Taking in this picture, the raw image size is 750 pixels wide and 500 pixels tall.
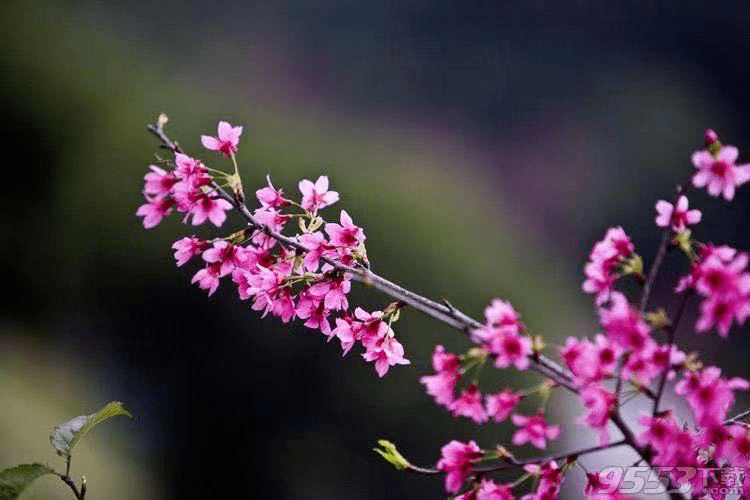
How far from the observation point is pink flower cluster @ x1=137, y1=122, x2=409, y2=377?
670 mm

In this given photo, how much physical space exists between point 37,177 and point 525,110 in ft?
20.3

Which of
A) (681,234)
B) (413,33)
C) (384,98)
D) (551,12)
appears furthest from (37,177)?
(551,12)

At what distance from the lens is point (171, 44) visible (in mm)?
5727

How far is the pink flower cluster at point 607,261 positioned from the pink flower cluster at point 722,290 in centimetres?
8

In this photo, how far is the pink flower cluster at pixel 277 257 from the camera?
0.67 metres

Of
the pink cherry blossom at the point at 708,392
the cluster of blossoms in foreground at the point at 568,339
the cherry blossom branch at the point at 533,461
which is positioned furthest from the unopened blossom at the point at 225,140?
the pink cherry blossom at the point at 708,392

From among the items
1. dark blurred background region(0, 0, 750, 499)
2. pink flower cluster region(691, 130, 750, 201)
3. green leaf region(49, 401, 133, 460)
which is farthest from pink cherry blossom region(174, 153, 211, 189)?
dark blurred background region(0, 0, 750, 499)

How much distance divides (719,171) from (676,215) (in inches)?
1.8

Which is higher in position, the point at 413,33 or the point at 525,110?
the point at 413,33

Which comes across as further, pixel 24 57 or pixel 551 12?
pixel 551 12

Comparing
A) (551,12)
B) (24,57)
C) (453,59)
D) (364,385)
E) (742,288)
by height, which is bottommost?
(364,385)

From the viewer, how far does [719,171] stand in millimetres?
584

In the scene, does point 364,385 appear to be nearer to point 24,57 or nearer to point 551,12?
point 24,57

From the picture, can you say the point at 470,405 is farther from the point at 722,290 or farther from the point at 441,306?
the point at 722,290
